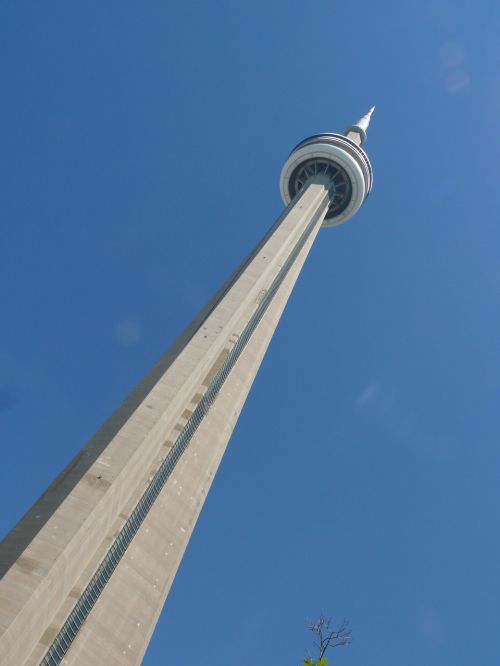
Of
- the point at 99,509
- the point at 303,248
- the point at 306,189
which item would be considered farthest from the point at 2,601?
the point at 306,189

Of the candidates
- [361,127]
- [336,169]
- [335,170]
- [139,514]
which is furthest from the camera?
[361,127]

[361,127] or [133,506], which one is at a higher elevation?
[361,127]

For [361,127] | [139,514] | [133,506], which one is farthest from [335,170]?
[133,506]

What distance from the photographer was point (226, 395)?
72.6 feet

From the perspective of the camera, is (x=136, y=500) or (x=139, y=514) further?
(x=139, y=514)

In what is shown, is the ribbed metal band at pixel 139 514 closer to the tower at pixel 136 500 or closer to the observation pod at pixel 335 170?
the tower at pixel 136 500

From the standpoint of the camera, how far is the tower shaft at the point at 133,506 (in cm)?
819

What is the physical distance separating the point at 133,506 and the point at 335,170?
109ft

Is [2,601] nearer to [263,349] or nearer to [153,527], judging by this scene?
[153,527]

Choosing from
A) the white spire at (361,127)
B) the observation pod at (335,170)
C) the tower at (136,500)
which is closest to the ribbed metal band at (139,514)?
the tower at (136,500)

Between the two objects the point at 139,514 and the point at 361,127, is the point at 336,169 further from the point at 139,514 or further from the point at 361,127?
the point at 139,514

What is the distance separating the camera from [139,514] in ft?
53.7

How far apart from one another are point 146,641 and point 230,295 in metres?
11.7

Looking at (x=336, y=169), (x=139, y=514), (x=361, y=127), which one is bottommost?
(x=139, y=514)
